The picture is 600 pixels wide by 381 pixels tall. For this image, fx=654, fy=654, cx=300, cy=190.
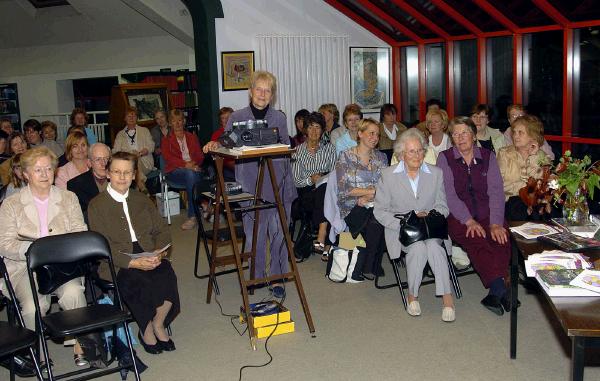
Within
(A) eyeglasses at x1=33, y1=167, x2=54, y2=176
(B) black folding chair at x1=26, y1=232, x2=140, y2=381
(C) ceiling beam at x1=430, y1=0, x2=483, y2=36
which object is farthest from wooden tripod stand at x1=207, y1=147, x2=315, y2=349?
(C) ceiling beam at x1=430, y1=0, x2=483, y2=36

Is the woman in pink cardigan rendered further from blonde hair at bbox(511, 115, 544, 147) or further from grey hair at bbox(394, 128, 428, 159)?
blonde hair at bbox(511, 115, 544, 147)

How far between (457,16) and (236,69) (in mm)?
2855

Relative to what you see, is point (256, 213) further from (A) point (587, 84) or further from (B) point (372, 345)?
(A) point (587, 84)

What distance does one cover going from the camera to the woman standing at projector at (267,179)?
179 inches

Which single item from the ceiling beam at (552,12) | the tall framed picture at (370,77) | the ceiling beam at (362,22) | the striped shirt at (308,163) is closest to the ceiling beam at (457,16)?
the ceiling beam at (552,12)

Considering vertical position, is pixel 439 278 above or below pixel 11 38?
below

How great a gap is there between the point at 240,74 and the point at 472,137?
169 inches

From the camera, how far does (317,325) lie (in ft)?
14.4

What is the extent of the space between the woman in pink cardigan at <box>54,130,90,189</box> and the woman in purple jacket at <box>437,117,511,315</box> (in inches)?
112

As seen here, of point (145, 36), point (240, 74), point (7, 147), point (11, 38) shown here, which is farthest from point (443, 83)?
point (11, 38)

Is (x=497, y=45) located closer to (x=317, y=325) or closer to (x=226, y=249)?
(x=226, y=249)

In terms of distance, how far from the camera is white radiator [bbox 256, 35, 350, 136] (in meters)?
8.76

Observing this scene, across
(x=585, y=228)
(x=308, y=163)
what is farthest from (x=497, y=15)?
(x=585, y=228)

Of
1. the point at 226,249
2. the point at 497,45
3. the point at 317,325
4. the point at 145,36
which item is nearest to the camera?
the point at 317,325
